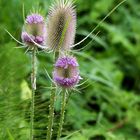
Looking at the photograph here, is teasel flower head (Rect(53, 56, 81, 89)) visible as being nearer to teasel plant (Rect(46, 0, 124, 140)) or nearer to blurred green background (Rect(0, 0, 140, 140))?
teasel plant (Rect(46, 0, 124, 140))

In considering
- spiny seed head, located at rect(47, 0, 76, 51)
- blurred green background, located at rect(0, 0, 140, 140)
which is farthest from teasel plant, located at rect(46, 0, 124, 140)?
blurred green background, located at rect(0, 0, 140, 140)

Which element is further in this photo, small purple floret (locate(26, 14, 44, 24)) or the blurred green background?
the blurred green background

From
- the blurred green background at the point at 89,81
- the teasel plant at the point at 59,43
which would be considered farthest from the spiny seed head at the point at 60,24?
the blurred green background at the point at 89,81

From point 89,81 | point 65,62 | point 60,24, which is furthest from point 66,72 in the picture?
point 89,81

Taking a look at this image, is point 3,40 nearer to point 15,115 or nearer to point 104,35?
point 15,115

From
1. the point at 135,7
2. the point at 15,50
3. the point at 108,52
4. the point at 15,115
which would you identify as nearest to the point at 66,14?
the point at 15,115

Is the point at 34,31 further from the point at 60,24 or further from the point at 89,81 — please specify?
the point at 89,81
